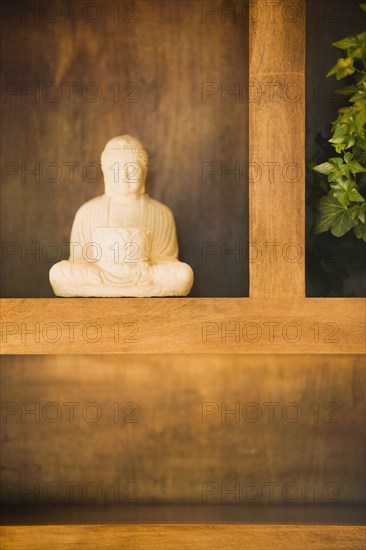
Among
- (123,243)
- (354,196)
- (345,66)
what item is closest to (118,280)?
(123,243)

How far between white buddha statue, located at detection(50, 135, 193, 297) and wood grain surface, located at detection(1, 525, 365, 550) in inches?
23.8

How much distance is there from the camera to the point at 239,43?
2377mm

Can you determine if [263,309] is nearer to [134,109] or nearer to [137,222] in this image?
[137,222]

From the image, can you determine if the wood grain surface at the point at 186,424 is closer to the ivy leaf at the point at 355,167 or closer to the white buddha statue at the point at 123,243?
the white buddha statue at the point at 123,243

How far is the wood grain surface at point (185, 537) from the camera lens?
1979 mm

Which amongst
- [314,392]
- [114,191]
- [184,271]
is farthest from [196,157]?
[314,392]

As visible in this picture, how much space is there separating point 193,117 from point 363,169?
67 centimetres

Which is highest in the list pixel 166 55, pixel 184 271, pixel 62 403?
pixel 166 55

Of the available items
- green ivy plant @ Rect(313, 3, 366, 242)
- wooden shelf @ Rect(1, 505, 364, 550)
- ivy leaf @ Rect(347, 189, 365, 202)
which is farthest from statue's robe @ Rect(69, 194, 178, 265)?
wooden shelf @ Rect(1, 505, 364, 550)

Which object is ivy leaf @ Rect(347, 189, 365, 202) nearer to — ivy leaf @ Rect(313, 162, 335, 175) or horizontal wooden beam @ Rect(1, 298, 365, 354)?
ivy leaf @ Rect(313, 162, 335, 175)

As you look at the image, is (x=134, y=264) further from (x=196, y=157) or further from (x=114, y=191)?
(x=196, y=157)

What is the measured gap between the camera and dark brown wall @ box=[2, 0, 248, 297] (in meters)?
2.38

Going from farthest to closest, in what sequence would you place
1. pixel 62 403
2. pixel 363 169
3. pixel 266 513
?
pixel 62 403
pixel 266 513
pixel 363 169

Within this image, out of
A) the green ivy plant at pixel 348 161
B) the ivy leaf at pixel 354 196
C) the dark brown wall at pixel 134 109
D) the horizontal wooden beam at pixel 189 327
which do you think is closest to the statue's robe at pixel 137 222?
the dark brown wall at pixel 134 109
